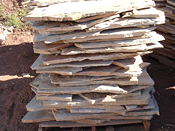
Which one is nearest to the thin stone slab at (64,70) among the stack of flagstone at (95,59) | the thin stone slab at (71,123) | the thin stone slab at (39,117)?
the stack of flagstone at (95,59)

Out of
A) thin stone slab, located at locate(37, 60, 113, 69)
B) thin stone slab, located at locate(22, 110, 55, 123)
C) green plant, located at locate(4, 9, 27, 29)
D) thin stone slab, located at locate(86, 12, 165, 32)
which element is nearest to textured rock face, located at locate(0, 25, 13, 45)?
green plant, located at locate(4, 9, 27, 29)

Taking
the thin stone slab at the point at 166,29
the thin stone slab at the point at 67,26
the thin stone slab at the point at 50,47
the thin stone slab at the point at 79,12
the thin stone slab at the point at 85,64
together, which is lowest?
the thin stone slab at the point at 85,64

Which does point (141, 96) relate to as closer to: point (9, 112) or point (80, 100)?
point (80, 100)

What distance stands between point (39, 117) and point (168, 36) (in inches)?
164

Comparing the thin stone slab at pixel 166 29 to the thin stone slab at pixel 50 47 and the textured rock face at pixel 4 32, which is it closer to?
the thin stone slab at pixel 50 47

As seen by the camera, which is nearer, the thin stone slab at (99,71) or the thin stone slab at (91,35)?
the thin stone slab at (91,35)

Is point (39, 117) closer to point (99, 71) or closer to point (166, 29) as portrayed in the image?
point (99, 71)

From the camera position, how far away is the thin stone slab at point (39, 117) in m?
3.50

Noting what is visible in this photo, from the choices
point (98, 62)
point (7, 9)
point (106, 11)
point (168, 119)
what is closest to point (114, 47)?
point (98, 62)

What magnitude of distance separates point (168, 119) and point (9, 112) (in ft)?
12.2

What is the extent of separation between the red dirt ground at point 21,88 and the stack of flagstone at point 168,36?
0.79 feet

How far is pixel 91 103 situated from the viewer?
3.04 metres

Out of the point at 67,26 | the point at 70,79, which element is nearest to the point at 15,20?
the point at 70,79

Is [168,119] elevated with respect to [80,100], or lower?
lower
